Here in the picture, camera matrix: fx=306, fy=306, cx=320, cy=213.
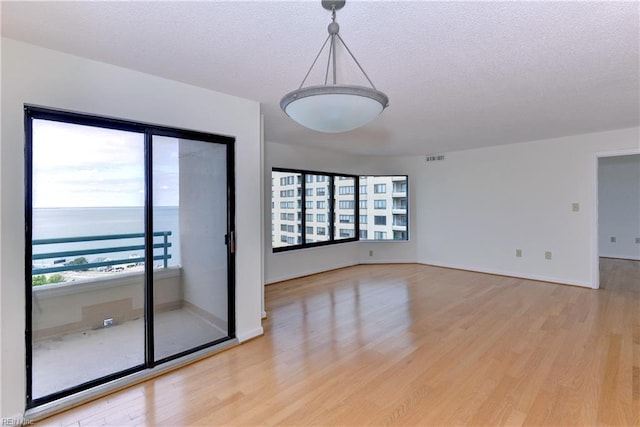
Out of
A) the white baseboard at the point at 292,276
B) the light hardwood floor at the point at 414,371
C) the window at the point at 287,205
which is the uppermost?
the window at the point at 287,205

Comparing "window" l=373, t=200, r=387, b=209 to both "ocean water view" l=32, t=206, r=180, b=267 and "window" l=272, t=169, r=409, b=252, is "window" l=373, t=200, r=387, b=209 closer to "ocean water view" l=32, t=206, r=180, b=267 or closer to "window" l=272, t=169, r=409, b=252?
"window" l=272, t=169, r=409, b=252

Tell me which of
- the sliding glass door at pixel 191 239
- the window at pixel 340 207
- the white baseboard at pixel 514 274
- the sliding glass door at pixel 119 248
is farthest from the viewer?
the window at pixel 340 207

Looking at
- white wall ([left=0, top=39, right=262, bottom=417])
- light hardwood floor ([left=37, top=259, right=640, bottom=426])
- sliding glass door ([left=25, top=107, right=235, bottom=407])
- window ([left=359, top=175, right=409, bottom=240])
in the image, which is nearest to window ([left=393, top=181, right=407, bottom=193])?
window ([left=359, top=175, right=409, bottom=240])

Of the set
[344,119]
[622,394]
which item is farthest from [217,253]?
[622,394]

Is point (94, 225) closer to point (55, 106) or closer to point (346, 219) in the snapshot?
point (55, 106)

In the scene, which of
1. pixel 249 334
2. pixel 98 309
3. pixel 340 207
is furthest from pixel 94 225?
pixel 340 207

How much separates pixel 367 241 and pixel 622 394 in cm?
476

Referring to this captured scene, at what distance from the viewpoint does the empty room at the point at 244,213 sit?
181 centimetres

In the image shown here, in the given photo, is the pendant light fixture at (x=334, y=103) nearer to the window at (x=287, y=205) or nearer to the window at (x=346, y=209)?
the window at (x=287, y=205)

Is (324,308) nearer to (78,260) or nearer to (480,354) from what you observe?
(480,354)

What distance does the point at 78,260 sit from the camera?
2404 mm

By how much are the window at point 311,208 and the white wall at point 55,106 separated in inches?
91.3

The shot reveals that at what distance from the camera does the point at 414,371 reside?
2.46 meters

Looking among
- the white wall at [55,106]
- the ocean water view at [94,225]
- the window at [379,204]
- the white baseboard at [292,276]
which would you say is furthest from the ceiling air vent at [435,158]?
the ocean water view at [94,225]
